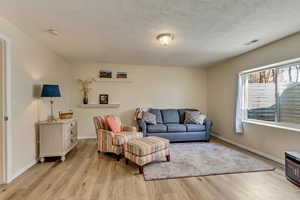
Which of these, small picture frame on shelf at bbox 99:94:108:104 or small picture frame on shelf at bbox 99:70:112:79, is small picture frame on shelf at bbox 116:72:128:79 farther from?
small picture frame on shelf at bbox 99:94:108:104

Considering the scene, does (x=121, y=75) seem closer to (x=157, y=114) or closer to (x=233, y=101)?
(x=157, y=114)

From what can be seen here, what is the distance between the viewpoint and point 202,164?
2830 millimetres

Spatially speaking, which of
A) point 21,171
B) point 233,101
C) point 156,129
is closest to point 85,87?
point 156,129

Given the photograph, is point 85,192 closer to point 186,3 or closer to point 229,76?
point 186,3

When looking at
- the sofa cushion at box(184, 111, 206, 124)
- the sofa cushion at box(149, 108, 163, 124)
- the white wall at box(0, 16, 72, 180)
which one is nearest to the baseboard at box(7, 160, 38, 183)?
the white wall at box(0, 16, 72, 180)

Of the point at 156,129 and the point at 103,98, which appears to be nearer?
the point at 156,129

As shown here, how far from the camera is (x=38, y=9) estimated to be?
195cm

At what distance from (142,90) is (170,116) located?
1.27 metres

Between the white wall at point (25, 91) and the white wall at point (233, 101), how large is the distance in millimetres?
4621

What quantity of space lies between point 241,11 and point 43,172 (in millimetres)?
3847

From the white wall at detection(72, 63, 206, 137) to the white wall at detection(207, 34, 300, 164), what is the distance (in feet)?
1.99

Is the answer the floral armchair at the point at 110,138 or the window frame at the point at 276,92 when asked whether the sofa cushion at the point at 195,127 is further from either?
the floral armchair at the point at 110,138

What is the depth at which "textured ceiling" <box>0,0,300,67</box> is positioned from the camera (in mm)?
1862

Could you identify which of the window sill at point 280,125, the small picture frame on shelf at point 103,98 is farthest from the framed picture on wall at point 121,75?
the window sill at point 280,125
